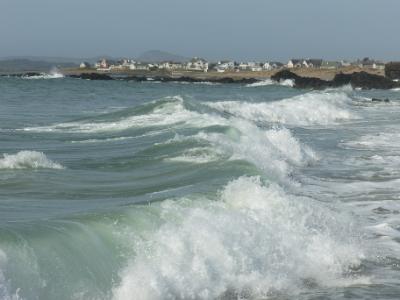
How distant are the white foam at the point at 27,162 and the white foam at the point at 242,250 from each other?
4117 mm

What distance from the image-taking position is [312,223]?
9.09 m

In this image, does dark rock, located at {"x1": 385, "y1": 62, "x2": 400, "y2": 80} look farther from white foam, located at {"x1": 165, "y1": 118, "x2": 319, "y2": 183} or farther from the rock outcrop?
white foam, located at {"x1": 165, "y1": 118, "x2": 319, "y2": 183}

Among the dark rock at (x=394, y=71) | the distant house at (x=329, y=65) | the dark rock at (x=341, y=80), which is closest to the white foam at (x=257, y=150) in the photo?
the dark rock at (x=341, y=80)

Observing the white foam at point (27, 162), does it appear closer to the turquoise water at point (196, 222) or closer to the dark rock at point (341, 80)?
the turquoise water at point (196, 222)

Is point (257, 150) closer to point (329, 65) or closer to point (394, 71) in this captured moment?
point (394, 71)

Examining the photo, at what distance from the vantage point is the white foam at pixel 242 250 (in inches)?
262

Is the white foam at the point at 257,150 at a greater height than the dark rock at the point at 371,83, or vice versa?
the white foam at the point at 257,150

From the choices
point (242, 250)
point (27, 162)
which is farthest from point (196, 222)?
point (27, 162)

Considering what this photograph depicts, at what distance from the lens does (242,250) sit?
7.61 m

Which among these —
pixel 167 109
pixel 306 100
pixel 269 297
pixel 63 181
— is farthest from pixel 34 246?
pixel 306 100

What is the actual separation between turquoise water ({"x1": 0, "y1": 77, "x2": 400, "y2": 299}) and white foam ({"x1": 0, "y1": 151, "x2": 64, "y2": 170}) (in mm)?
33

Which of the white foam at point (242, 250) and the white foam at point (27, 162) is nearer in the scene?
the white foam at point (242, 250)

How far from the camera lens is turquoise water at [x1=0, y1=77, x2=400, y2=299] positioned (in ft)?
21.5

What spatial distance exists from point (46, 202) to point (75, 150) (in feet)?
21.9
